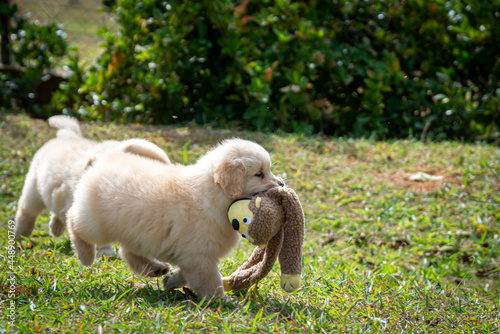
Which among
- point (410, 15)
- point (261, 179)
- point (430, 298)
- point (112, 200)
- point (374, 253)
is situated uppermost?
point (410, 15)

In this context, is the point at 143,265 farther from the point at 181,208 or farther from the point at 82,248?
the point at 181,208

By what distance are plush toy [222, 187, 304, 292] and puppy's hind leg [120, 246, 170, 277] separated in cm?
42

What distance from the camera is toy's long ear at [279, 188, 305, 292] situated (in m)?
2.82

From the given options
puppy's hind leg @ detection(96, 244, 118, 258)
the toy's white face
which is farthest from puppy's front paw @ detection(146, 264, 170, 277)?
puppy's hind leg @ detection(96, 244, 118, 258)

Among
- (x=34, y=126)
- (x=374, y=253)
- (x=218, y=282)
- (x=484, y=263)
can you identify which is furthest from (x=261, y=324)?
(x=34, y=126)

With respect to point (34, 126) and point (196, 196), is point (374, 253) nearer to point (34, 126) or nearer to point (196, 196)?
point (196, 196)

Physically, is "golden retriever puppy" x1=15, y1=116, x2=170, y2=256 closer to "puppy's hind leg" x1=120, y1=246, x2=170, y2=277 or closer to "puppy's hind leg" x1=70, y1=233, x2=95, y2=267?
"puppy's hind leg" x1=70, y1=233, x2=95, y2=267

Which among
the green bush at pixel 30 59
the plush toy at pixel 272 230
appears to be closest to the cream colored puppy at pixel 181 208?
the plush toy at pixel 272 230

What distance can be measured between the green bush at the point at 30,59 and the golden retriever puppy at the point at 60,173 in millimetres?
4371

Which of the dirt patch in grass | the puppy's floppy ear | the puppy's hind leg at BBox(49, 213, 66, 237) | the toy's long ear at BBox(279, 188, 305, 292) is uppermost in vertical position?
the puppy's floppy ear

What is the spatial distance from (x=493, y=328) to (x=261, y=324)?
142cm

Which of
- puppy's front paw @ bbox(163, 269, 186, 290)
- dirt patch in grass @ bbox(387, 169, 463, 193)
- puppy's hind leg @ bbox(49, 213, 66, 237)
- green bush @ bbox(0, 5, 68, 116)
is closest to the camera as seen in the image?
puppy's front paw @ bbox(163, 269, 186, 290)

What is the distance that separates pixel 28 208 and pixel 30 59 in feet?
16.8

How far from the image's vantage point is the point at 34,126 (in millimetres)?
6930
